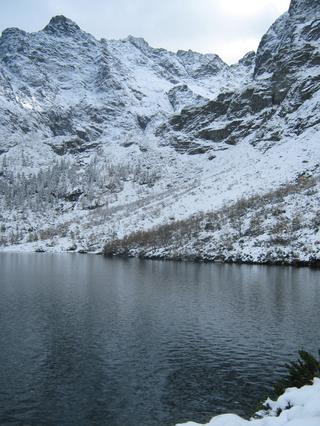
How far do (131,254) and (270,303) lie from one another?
9434cm

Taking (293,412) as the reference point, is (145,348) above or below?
below

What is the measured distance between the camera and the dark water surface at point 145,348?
24609 millimetres

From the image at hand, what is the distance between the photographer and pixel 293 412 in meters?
14.4

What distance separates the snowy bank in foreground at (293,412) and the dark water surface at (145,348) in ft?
24.6

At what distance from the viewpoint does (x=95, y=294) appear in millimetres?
61938

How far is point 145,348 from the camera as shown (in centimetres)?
3534

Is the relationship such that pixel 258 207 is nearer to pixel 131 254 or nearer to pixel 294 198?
pixel 294 198

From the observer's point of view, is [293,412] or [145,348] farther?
[145,348]

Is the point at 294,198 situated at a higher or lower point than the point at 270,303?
higher

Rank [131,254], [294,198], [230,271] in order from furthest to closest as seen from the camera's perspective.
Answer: [131,254] < [294,198] < [230,271]

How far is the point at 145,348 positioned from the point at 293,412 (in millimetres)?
21987

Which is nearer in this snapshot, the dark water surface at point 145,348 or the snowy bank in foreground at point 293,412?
the snowy bank in foreground at point 293,412

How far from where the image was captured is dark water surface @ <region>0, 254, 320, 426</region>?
24.6 metres

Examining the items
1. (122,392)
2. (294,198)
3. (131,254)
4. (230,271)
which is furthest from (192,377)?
(131,254)
